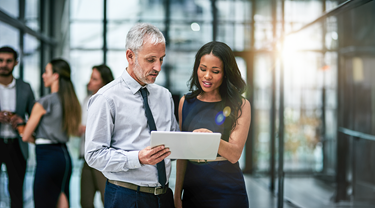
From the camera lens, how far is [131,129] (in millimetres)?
1416

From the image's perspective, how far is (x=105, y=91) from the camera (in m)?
1.41

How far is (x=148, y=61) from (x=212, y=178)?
78cm

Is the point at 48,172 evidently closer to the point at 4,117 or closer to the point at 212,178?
the point at 4,117

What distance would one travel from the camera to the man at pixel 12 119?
2.77m

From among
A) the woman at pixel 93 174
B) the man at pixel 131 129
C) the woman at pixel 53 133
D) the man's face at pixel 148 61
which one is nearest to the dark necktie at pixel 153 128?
the man at pixel 131 129

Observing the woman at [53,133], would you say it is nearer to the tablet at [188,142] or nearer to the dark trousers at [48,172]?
the dark trousers at [48,172]

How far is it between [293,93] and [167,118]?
422 cm

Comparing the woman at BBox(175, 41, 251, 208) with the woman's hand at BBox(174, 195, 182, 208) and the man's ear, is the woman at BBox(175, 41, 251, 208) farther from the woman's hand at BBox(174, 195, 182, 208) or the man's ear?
the man's ear

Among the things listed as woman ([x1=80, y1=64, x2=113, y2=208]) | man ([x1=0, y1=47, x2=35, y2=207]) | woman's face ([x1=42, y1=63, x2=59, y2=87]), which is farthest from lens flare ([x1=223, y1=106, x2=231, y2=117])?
man ([x1=0, y1=47, x2=35, y2=207])

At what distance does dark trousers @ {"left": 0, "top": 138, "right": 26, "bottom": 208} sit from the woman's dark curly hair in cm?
217

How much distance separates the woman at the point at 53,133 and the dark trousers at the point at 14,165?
0.97 ft

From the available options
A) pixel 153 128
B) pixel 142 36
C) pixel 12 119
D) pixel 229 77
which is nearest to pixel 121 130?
pixel 153 128

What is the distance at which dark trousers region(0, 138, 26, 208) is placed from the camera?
2.78 metres

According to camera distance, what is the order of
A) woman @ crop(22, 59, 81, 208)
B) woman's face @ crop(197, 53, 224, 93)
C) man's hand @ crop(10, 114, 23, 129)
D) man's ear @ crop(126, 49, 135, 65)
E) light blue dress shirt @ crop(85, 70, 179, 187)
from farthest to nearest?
1. man's hand @ crop(10, 114, 23, 129)
2. woman @ crop(22, 59, 81, 208)
3. woman's face @ crop(197, 53, 224, 93)
4. man's ear @ crop(126, 49, 135, 65)
5. light blue dress shirt @ crop(85, 70, 179, 187)
